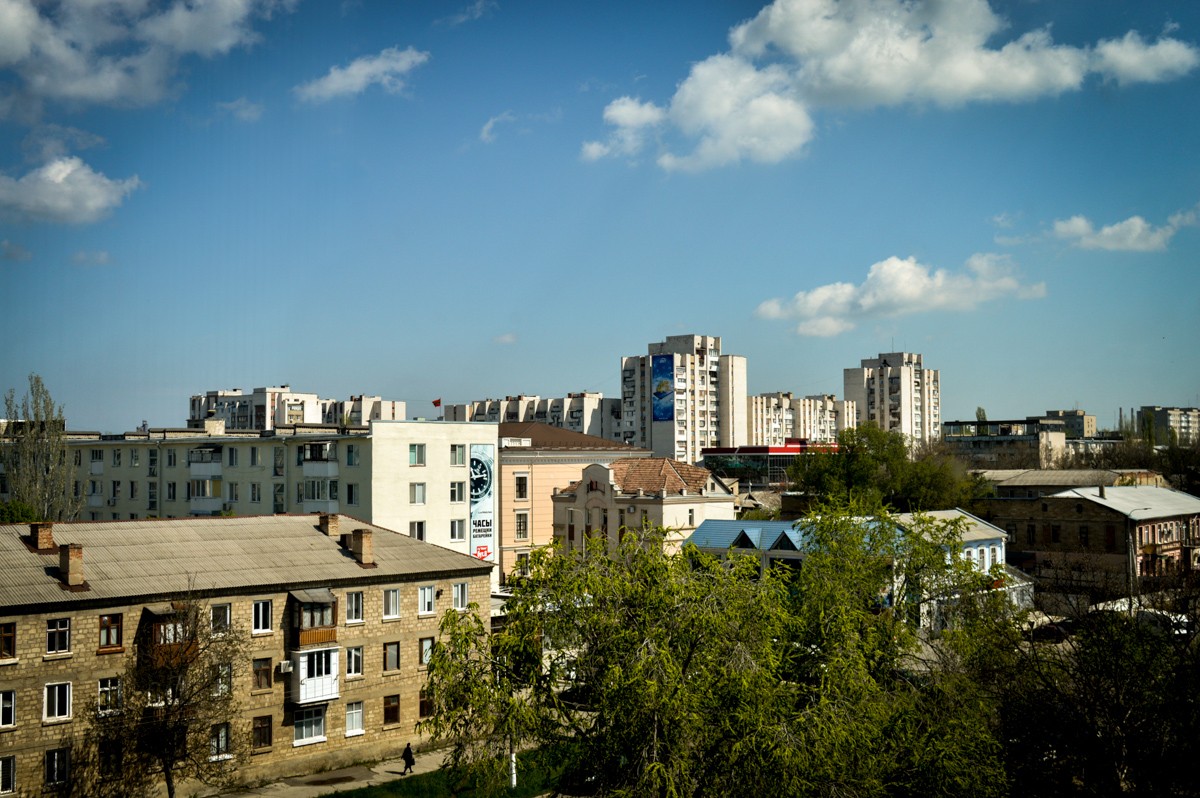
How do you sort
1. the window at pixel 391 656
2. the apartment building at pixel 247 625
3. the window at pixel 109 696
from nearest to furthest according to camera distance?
the apartment building at pixel 247 625
the window at pixel 109 696
the window at pixel 391 656

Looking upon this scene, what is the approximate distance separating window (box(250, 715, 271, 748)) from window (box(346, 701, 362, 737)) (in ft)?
8.73

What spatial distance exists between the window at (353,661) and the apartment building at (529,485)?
2469cm

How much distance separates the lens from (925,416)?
16638 centimetres

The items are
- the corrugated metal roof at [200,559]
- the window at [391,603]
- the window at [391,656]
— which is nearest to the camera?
the corrugated metal roof at [200,559]

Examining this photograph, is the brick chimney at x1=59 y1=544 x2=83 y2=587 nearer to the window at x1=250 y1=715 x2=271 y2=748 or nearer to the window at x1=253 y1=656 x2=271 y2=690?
the window at x1=253 y1=656 x2=271 y2=690

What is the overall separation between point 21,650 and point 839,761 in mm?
21833

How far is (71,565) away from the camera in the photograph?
2934 centimetres

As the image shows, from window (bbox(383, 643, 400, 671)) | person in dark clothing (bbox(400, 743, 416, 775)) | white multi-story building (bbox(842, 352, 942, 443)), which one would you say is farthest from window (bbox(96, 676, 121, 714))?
white multi-story building (bbox(842, 352, 942, 443))

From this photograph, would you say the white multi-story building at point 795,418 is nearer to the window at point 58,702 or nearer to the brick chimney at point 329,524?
the brick chimney at point 329,524

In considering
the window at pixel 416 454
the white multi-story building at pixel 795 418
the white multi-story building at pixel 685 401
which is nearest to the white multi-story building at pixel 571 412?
the white multi-story building at pixel 685 401

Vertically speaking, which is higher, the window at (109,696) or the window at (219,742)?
the window at (109,696)

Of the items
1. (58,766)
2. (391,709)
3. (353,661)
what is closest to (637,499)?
(391,709)

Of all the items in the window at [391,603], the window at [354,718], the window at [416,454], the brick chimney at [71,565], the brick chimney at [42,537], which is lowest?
the window at [354,718]

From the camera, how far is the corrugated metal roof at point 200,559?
29.5 meters
